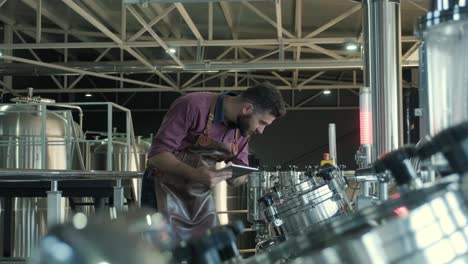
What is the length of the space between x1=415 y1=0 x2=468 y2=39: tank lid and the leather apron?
59.7 inches

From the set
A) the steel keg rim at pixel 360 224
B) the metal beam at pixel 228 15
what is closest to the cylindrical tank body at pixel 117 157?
the metal beam at pixel 228 15

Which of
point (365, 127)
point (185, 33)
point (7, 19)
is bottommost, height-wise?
point (365, 127)

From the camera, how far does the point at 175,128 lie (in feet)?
7.08

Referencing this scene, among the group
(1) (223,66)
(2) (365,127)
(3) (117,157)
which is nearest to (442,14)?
(2) (365,127)

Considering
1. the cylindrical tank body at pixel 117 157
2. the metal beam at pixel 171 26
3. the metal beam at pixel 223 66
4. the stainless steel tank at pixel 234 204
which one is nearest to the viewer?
the stainless steel tank at pixel 234 204

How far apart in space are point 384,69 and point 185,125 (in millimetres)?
2274

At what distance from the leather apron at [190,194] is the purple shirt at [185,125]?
0.06 ft

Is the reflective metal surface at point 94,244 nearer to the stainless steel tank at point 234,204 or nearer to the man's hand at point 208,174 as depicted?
the man's hand at point 208,174

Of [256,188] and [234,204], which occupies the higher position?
[256,188]

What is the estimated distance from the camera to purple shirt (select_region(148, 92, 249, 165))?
2.16 metres

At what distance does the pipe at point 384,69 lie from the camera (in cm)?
408

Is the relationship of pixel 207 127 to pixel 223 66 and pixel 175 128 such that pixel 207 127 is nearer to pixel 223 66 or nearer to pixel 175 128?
pixel 175 128

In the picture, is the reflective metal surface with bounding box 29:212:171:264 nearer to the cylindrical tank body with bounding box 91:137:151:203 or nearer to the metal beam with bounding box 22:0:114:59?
the cylindrical tank body with bounding box 91:137:151:203

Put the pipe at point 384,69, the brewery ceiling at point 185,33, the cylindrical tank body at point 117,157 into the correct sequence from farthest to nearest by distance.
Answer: the cylindrical tank body at point 117,157 < the brewery ceiling at point 185,33 < the pipe at point 384,69
